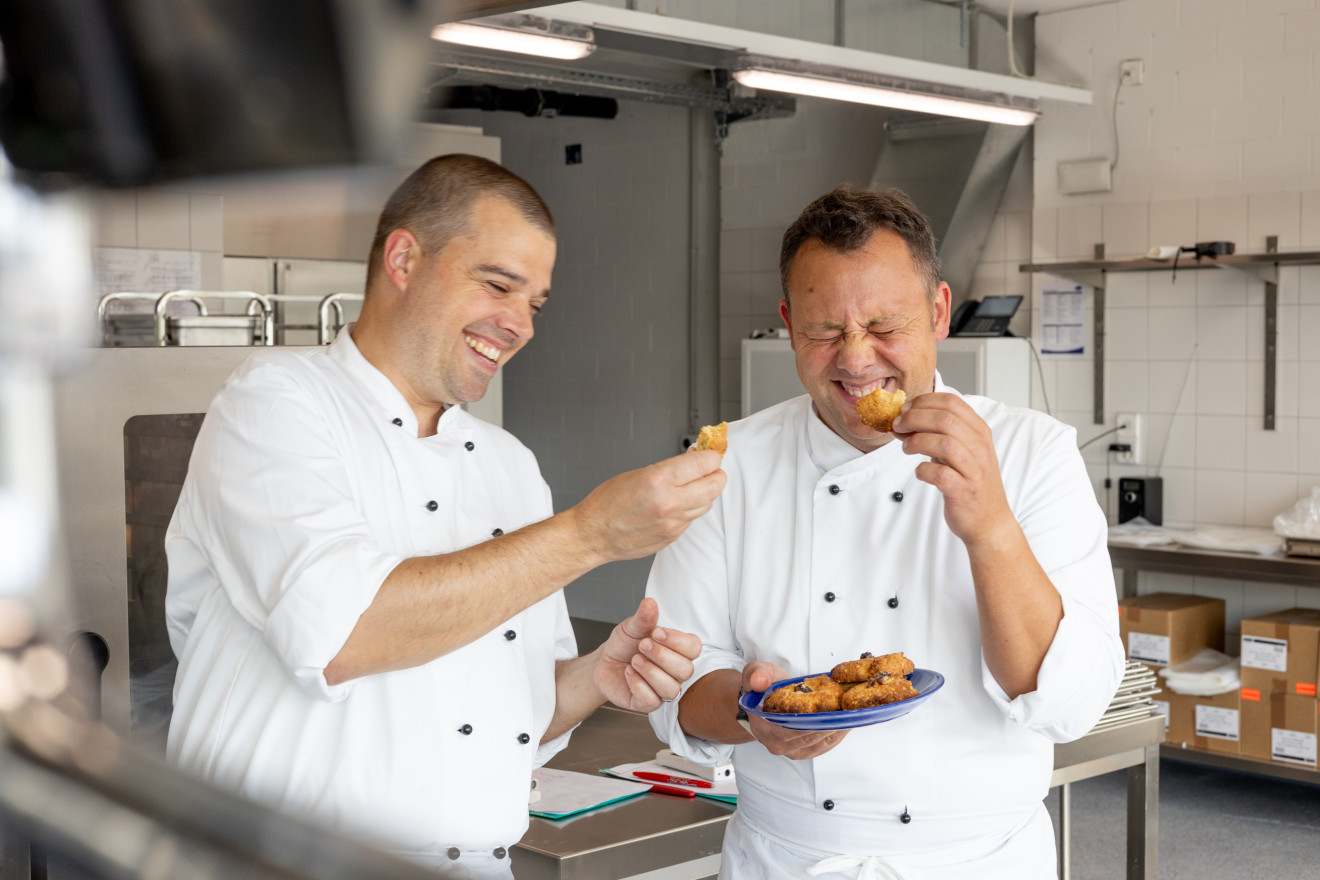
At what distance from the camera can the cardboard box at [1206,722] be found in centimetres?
505

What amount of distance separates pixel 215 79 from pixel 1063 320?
6.27 meters

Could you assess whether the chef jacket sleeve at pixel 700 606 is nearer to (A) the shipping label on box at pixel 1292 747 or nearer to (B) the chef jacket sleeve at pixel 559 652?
(B) the chef jacket sleeve at pixel 559 652

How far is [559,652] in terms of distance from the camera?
2.03m

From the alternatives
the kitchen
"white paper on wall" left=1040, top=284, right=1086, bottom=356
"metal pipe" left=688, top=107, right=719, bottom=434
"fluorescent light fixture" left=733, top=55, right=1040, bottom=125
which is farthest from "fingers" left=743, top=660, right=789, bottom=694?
"metal pipe" left=688, top=107, right=719, bottom=434

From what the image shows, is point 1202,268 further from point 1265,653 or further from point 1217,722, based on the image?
point 1217,722

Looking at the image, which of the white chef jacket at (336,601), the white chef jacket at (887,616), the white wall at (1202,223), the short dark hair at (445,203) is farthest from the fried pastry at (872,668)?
the white wall at (1202,223)

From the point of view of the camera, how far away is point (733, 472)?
1.96m

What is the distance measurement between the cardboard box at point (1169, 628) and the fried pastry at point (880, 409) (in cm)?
386

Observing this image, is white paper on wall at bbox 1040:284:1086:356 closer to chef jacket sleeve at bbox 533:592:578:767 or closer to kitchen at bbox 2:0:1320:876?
kitchen at bbox 2:0:1320:876

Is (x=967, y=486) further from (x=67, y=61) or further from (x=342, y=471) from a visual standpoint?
(x=67, y=61)

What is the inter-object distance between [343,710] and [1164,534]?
475cm

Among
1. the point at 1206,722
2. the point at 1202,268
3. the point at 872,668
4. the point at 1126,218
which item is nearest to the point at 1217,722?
the point at 1206,722

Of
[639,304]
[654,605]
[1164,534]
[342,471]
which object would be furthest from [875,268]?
[639,304]

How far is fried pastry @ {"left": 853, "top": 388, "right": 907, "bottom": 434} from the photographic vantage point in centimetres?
170
